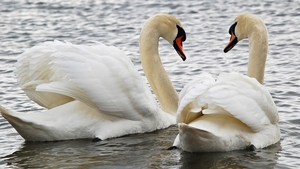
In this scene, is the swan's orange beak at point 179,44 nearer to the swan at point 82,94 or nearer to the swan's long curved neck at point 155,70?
the swan's long curved neck at point 155,70

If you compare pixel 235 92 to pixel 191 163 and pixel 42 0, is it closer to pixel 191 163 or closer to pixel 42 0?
pixel 191 163

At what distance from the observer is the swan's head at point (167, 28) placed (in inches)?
414

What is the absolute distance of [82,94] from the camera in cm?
917

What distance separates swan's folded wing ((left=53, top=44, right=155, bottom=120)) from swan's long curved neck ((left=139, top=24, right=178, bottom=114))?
1.20m

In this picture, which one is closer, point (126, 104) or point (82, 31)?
point (126, 104)

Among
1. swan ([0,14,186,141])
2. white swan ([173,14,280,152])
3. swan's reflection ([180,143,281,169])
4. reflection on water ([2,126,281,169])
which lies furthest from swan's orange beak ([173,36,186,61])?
swan's reflection ([180,143,281,169])

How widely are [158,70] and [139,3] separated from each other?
9614 millimetres

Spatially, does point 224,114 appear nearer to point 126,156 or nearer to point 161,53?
point 126,156

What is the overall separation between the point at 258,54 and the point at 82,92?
228cm

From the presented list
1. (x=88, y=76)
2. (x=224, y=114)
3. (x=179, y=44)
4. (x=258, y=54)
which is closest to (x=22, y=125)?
Result: (x=88, y=76)

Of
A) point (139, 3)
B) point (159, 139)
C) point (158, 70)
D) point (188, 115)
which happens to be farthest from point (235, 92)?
point (139, 3)

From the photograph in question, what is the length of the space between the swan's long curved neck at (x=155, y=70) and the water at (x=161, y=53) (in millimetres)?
749

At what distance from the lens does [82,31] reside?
55.5ft

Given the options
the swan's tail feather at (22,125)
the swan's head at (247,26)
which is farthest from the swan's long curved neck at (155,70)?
the swan's tail feather at (22,125)
